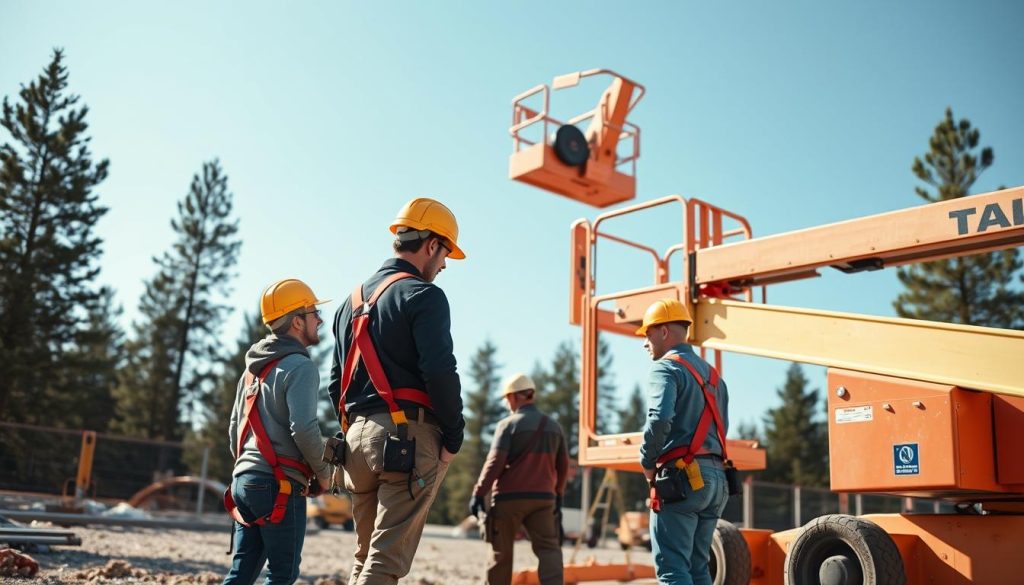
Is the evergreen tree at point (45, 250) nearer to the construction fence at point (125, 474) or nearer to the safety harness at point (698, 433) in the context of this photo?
the construction fence at point (125, 474)

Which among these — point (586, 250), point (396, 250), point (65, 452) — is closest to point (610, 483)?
point (586, 250)

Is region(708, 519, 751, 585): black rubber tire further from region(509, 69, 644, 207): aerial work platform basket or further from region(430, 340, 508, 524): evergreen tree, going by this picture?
region(430, 340, 508, 524): evergreen tree

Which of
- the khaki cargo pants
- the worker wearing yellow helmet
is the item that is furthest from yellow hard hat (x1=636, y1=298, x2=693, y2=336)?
the khaki cargo pants

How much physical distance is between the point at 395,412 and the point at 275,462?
0.88 m

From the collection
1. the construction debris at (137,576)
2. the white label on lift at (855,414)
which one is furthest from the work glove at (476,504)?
the white label on lift at (855,414)

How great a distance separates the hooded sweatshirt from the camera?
448 cm

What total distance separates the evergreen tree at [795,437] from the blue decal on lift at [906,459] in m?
52.7

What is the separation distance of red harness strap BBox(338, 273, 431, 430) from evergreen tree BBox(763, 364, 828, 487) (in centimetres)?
5519

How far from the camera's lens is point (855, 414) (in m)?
6.07

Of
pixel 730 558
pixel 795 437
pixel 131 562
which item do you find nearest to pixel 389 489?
pixel 730 558

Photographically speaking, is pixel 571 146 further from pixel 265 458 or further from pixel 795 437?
pixel 795 437

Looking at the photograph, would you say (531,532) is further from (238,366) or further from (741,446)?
(238,366)

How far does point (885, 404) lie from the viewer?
19.4 feet

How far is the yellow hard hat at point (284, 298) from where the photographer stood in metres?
4.92
